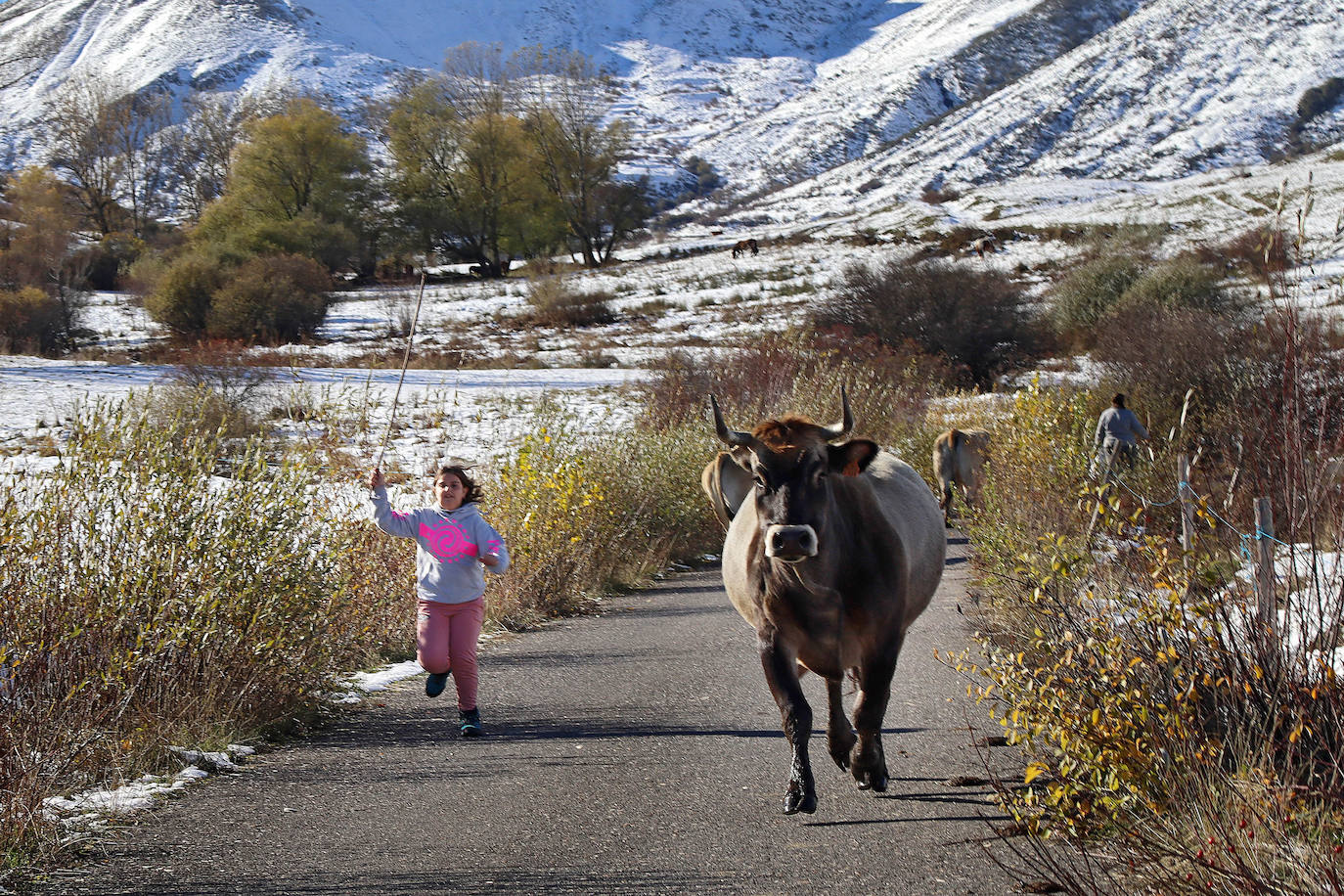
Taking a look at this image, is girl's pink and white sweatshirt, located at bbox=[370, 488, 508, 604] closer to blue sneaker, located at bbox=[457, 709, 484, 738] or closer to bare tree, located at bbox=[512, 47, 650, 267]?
blue sneaker, located at bbox=[457, 709, 484, 738]

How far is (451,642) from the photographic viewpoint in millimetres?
7746

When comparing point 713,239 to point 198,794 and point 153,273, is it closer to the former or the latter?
point 153,273

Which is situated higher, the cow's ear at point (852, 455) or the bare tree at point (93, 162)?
the bare tree at point (93, 162)

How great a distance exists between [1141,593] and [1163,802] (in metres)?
0.92

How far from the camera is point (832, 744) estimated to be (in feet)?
20.4

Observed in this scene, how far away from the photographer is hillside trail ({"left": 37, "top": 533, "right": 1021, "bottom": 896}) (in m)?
5.04

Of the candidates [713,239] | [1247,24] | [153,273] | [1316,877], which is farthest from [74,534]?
[1247,24]

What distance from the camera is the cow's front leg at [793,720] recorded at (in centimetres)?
589

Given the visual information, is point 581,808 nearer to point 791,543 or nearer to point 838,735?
point 838,735

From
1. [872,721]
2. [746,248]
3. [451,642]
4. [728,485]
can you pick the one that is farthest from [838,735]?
[746,248]

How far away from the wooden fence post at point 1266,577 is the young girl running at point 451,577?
13.6 ft

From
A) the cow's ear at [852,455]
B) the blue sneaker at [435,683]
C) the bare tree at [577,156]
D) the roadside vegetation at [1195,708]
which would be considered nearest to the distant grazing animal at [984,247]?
the bare tree at [577,156]

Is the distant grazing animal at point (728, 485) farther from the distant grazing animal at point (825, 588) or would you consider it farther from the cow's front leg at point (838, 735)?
the cow's front leg at point (838, 735)

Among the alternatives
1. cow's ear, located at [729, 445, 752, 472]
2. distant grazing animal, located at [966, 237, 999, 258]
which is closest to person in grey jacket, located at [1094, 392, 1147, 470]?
cow's ear, located at [729, 445, 752, 472]
